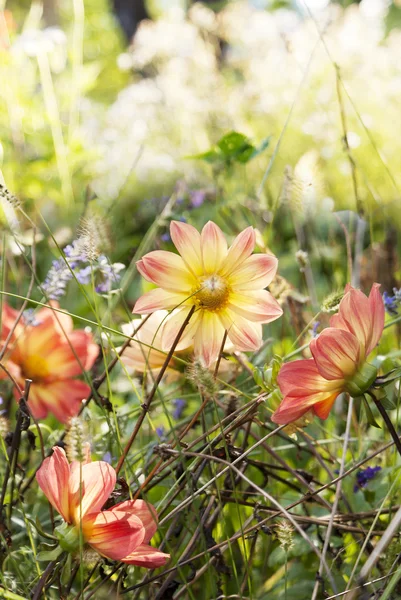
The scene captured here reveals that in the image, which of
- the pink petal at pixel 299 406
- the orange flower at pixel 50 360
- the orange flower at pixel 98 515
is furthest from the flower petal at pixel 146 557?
the orange flower at pixel 50 360

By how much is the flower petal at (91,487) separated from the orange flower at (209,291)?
110mm

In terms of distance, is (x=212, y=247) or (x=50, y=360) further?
(x=50, y=360)

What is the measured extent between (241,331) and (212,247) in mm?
68

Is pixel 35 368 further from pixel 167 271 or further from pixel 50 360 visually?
pixel 167 271

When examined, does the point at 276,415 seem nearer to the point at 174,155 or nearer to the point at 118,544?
the point at 118,544

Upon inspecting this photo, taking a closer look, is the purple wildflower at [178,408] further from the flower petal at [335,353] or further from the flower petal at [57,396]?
the flower petal at [335,353]

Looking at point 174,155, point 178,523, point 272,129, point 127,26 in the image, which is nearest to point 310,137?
point 272,129

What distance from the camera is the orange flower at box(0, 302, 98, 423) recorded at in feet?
2.51

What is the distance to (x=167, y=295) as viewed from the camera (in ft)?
1.86

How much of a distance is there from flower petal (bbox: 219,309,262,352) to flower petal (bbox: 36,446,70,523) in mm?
151

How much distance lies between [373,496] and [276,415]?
→ 0.29 m

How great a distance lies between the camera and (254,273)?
56cm

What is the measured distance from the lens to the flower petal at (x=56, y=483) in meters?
0.50

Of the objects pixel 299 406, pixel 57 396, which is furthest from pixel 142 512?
pixel 57 396
